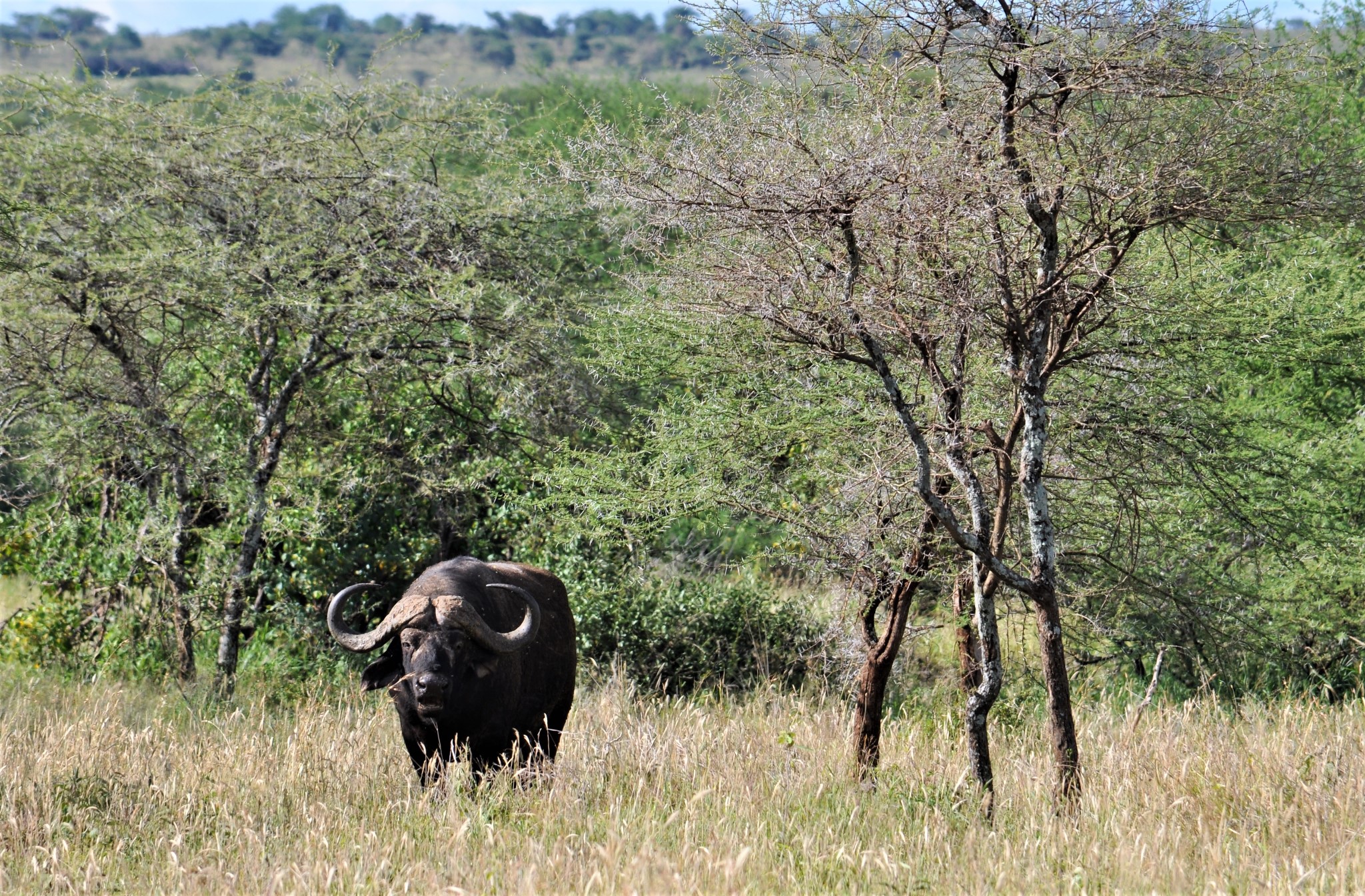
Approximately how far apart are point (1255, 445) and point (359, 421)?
28.1ft

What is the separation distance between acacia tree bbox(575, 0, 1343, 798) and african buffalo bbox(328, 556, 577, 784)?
227cm

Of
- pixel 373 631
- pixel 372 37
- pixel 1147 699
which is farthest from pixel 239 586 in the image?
pixel 372 37

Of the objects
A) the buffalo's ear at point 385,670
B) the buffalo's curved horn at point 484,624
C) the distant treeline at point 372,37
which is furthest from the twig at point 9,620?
the distant treeline at point 372,37

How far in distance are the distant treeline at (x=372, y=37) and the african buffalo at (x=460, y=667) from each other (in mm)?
104135

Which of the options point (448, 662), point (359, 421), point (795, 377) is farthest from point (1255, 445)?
point (359, 421)

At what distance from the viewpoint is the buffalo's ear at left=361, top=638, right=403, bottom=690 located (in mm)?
7340

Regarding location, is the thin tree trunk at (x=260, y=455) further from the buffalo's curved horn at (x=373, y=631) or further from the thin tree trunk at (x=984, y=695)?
the thin tree trunk at (x=984, y=695)

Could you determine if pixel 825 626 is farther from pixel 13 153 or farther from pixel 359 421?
pixel 13 153

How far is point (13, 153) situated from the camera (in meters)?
11.3

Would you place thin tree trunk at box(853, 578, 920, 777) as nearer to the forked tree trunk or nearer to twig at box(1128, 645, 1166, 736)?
the forked tree trunk

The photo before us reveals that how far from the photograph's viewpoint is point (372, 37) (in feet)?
445

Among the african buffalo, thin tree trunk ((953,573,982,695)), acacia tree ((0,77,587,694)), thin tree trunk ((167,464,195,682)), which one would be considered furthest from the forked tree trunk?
thin tree trunk ((167,464,195,682))

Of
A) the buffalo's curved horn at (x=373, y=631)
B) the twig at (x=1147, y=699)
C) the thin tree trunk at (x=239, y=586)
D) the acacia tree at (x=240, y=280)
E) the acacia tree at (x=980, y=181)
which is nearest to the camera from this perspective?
the acacia tree at (x=980, y=181)

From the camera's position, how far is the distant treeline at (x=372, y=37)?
122 metres
